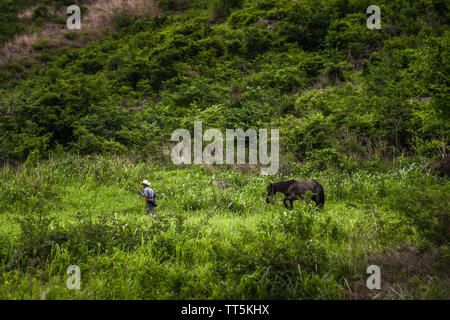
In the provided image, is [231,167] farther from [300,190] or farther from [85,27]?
[85,27]

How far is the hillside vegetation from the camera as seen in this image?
12.7 feet

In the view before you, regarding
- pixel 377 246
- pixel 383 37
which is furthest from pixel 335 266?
pixel 383 37

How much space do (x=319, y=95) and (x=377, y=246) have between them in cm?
1251

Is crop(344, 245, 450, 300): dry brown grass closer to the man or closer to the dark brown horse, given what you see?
the dark brown horse

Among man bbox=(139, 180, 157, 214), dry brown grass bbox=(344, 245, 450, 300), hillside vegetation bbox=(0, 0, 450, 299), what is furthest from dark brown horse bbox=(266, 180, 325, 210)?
dry brown grass bbox=(344, 245, 450, 300)

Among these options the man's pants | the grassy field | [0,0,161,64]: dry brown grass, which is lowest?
the man's pants

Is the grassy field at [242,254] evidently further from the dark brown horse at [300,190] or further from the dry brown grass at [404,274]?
the dark brown horse at [300,190]

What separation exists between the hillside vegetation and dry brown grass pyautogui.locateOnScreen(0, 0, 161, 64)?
0.42m

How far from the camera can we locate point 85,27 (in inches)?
1340

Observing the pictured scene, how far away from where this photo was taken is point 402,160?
11.2m

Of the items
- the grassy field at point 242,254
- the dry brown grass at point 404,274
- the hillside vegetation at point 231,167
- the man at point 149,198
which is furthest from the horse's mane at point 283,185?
the dry brown grass at point 404,274

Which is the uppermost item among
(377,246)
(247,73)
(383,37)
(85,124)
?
(383,37)

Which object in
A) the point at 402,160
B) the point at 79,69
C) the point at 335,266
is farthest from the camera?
the point at 79,69
